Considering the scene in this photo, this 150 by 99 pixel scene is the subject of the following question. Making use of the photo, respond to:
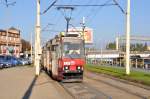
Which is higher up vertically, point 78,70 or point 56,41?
point 56,41

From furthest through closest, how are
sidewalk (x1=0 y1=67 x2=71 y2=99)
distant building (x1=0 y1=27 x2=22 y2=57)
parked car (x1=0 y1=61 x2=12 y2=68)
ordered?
1. distant building (x1=0 y1=27 x2=22 y2=57)
2. parked car (x1=0 y1=61 x2=12 y2=68)
3. sidewalk (x1=0 y1=67 x2=71 y2=99)

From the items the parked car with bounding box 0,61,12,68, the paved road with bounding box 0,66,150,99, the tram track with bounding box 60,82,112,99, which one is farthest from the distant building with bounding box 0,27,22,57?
the tram track with bounding box 60,82,112,99

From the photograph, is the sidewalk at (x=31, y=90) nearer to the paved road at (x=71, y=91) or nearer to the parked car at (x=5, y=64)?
the paved road at (x=71, y=91)

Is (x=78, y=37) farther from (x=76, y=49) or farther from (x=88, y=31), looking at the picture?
(x=88, y=31)

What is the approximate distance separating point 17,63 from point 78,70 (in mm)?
52612

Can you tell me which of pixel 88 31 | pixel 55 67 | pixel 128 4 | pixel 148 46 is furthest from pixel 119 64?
pixel 148 46

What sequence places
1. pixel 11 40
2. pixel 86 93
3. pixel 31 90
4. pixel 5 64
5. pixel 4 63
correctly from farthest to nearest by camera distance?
1. pixel 11 40
2. pixel 5 64
3. pixel 4 63
4. pixel 31 90
5. pixel 86 93

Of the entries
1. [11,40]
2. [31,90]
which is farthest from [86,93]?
[11,40]

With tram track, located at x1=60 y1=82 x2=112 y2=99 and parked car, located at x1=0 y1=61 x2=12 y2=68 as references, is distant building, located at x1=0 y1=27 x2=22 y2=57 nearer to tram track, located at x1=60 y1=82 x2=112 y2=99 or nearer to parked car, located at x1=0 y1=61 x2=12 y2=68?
parked car, located at x1=0 y1=61 x2=12 y2=68

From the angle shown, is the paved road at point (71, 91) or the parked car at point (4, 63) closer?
the paved road at point (71, 91)

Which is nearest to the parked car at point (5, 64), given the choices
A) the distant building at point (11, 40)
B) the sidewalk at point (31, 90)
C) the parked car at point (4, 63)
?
the parked car at point (4, 63)

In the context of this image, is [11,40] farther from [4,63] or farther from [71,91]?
[71,91]

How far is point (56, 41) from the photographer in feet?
109

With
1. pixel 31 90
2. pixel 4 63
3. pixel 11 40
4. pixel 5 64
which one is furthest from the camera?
pixel 11 40
